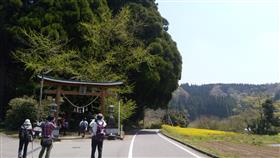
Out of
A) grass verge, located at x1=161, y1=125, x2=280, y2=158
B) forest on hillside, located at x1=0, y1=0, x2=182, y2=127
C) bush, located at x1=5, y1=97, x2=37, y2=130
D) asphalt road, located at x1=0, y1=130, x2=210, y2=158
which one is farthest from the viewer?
forest on hillside, located at x1=0, y1=0, x2=182, y2=127

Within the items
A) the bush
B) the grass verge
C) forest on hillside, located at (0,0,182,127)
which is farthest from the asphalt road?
forest on hillside, located at (0,0,182,127)

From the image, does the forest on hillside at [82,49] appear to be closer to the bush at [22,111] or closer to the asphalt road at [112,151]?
the bush at [22,111]

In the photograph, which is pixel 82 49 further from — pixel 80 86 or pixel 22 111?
pixel 22 111

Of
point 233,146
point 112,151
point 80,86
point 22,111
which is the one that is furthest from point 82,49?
point 112,151

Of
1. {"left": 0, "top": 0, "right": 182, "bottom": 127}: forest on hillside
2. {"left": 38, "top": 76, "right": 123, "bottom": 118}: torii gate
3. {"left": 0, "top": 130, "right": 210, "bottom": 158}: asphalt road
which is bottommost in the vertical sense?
{"left": 0, "top": 130, "right": 210, "bottom": 158}: asphalt road

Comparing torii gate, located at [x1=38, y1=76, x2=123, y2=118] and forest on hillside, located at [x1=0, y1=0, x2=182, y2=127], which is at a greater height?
forest on hillside, located at [x1=0, y1=0, x2=182, y2=127]

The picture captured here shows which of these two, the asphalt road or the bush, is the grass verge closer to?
the asphalt road

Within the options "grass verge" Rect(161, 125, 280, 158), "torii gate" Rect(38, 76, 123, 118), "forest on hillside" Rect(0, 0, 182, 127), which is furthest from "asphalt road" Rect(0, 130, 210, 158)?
"forest on hillside" Rect(0, 0, 182, 127)

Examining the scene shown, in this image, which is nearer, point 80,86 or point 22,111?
point 22,111

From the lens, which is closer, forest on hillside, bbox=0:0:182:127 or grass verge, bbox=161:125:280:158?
grass verge, bbox=161:125:280:158

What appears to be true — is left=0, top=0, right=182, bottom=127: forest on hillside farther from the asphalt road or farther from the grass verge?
the asphalt road

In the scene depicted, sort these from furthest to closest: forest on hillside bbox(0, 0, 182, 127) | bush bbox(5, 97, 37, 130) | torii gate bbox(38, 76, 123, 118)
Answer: forest on hillside bbox(0, 0, 182, 127)
bush bbox(5, 97, 37, 130)
torii gate bbox(38, 76, 123, 118)

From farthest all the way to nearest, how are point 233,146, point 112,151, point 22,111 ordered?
point 22,111, point 233,146, point 112,151

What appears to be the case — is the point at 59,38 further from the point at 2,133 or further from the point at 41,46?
the point at 2,133
